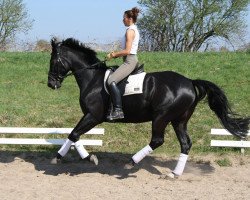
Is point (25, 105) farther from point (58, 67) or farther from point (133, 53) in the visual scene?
point (133, 53)

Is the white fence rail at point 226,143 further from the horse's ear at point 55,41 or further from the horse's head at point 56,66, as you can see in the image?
the horse's ear at point 55,41

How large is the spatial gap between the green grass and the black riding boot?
2128mm

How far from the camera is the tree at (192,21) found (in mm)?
40438

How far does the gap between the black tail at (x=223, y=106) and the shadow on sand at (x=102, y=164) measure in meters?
0.93

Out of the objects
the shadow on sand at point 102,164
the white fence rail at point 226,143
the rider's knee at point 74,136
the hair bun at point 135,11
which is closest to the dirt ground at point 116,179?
the shadow on sand at point 102,164

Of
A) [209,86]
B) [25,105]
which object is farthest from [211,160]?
[25,105]

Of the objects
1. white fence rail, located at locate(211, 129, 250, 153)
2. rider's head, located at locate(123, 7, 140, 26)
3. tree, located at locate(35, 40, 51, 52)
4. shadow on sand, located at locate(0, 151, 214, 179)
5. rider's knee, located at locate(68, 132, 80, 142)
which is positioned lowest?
shadow on sand, located at locate(0, 151, 214, 179)

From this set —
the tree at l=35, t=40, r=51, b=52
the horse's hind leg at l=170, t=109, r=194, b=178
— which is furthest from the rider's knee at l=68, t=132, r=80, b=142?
the tree at l=35, t=40, r=51, b=52

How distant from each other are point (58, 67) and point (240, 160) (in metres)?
3.93

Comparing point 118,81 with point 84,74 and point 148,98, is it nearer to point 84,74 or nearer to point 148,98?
point 148,98

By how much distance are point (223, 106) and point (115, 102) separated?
74.7 inches

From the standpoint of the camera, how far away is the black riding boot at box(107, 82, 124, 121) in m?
7.43

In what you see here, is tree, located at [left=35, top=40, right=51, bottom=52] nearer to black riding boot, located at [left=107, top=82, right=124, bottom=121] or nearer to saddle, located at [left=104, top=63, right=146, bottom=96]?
saddle, located at [left=104, top=63, right=146, bottom=96]

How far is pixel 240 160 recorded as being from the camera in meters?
8.85
